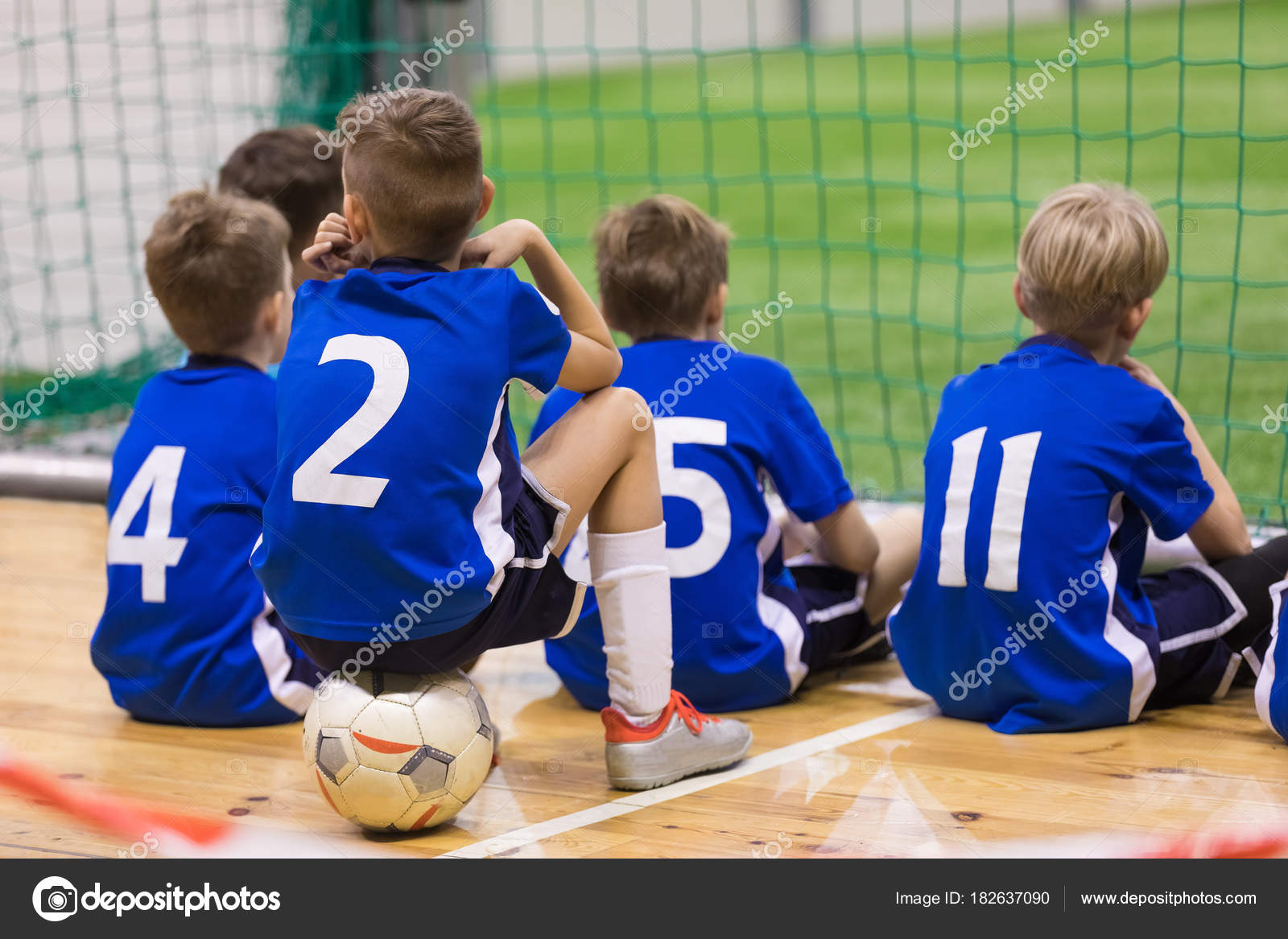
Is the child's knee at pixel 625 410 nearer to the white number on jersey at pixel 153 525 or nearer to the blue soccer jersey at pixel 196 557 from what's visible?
the blue soccer jersey at pixel 196 557

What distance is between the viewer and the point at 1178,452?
2326 millimetres

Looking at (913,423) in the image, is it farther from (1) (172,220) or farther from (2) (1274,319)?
(1) (172,220)

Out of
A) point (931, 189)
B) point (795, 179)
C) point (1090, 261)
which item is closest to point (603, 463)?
point (1090, 261)

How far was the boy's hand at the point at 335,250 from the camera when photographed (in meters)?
2.06

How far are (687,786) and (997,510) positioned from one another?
0.68 m

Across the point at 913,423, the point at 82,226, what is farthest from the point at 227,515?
the point at 82,226

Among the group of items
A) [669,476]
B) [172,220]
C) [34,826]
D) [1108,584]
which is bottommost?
[34,826]

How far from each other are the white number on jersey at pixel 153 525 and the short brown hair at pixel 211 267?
24 cm

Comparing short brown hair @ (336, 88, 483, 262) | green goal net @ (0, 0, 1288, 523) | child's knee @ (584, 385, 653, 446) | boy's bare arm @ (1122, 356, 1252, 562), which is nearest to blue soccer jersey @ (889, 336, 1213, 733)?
boy's bare arm @ (1122, 356, 1252, 562)

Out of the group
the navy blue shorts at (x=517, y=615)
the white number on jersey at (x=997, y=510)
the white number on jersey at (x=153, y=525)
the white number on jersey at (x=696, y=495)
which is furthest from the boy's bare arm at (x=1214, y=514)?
the white number on jersey at (x=153, y=525)

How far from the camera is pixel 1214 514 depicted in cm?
246

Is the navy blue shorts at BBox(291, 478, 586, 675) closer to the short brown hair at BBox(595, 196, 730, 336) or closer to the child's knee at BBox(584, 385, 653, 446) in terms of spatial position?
the child's knee at BBox(584, 385, 653, 446)

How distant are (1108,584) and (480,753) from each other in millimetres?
1061

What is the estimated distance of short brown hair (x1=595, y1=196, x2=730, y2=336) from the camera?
8.25 feet
